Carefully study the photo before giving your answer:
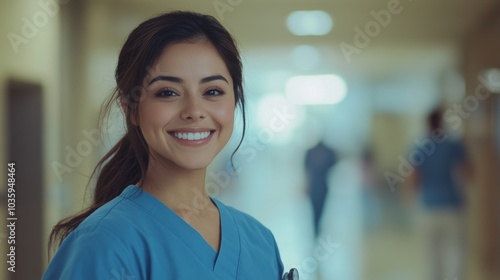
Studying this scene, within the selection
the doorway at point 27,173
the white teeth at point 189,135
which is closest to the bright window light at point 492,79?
the doorway at point 27,173

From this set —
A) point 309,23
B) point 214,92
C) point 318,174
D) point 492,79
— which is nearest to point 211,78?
point 214,92

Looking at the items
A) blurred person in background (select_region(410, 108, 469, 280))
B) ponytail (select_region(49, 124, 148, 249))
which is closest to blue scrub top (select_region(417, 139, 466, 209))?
blurred person in background (select_region(410, 108, 469, 280))

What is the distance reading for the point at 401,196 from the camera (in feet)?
17.1

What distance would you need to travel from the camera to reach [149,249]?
0.88m

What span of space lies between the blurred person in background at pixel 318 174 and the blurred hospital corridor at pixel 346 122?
10mm

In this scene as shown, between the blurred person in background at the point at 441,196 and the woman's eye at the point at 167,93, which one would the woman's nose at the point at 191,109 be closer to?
the woman's eye at the point at 167,93

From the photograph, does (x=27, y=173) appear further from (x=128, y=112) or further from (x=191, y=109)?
(x=191, y=109)

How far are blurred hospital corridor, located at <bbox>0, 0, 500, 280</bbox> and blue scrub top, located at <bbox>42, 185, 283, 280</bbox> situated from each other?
11.9 feet

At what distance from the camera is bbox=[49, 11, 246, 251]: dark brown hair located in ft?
3.10

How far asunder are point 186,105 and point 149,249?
0.61 feet

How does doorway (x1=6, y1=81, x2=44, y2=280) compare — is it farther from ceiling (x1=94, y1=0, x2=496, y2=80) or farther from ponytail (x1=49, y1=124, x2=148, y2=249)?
ponytail (x1=49, y1=124, x2=148, y2=249)

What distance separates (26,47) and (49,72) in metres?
0.53

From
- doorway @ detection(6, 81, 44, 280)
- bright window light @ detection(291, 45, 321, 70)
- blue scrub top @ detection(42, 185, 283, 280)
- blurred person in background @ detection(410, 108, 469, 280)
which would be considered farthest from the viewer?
bright window light @ detection(291, 45, 321, 70)

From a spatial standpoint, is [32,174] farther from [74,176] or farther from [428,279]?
[428,279]
